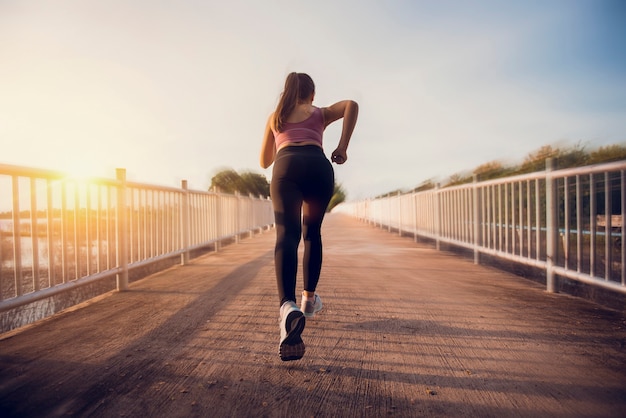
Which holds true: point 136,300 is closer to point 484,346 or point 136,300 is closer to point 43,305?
point 43,305

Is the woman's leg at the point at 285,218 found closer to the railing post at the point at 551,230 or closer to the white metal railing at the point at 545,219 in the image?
the white metal railing at the point at 545,219

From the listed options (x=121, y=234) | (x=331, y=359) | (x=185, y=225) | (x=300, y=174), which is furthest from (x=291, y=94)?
(x=185, y=225)

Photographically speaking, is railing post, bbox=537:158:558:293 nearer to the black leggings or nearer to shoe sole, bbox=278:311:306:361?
the black leggings

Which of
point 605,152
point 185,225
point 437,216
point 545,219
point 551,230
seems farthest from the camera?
point 605,152

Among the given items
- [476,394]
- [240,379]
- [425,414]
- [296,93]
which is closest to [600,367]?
[476,394]

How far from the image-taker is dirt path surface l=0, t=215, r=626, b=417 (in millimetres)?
1734

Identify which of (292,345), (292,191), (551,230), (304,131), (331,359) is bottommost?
(331,359)

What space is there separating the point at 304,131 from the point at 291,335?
1203 millimetres

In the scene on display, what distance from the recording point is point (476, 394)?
1.82 meters

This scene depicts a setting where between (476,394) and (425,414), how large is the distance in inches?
12.5

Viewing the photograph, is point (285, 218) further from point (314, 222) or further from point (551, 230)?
point (551, 230)

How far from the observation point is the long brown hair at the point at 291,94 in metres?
2.68

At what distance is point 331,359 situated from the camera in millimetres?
2254

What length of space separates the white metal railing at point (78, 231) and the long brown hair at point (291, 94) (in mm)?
1819
